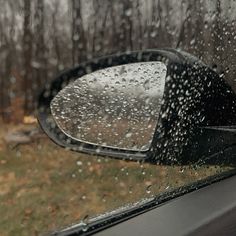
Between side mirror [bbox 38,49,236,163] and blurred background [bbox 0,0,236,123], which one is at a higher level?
blurred background [bbox 0,0,236,123]

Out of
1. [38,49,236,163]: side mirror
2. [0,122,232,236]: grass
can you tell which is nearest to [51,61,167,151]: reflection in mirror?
[38,49,236,163]: side mirror

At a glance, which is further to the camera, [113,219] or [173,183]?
[173,183]

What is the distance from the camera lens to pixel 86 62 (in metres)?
2.27

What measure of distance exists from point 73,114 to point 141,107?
516 mm

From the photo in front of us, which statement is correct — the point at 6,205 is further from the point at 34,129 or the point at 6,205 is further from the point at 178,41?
the point at 178,41

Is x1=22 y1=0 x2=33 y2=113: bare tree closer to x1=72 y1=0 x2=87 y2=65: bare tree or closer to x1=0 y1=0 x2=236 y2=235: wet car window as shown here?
x1=0 y1=0 x2=236 y2=235: wet car window

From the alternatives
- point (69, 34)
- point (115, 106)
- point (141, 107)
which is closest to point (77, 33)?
point (69, 34)

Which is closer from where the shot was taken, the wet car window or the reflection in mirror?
the wet car window

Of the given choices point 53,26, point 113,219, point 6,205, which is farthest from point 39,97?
point 113,219

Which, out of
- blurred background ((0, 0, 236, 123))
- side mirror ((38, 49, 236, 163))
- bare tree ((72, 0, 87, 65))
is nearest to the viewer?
blurred background ((0, 0, 236, 123))

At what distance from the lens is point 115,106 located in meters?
2.58

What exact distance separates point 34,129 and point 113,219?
1.45ft

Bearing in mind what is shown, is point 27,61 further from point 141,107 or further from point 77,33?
point 141,107

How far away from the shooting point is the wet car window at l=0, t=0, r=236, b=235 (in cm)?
197
